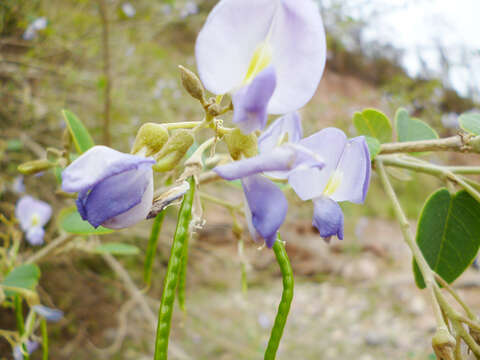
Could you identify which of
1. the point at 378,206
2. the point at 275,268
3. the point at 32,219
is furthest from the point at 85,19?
the point at 378,206

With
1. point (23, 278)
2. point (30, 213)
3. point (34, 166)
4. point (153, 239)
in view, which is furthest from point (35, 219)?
point (153, 239)

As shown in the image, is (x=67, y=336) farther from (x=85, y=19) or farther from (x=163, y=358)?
(x=85, y=19)

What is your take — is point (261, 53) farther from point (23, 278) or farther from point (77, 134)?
point (23, 278)

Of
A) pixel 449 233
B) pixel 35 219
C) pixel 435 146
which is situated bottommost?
pixel 35 219

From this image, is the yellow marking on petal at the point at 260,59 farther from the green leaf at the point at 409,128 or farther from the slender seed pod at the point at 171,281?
the green leaf at the point at 409,128

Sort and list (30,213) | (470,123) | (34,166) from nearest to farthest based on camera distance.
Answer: (470,123)
(34,166)
(30,213)

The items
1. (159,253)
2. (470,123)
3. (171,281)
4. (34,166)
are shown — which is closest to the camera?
(171,281)

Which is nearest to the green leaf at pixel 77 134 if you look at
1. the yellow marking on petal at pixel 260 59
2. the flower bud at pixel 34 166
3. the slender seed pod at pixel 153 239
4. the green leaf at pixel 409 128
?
the flower bud at pixel 34 166
